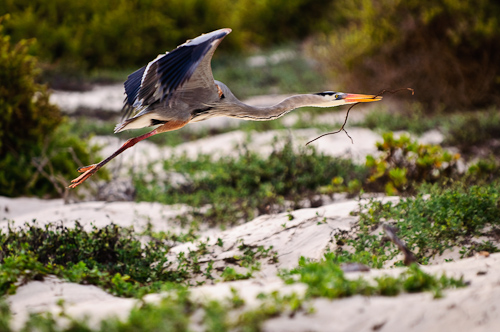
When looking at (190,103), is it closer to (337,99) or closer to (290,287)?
(337,99)

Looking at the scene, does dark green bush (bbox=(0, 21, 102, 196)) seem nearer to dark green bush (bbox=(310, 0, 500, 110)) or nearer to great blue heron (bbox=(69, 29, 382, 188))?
great blue heron (bbox=(69, 29, 382, 188))

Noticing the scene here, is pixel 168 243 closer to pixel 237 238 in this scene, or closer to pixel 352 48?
pixel 237 238

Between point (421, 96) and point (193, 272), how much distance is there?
7871 millimetres

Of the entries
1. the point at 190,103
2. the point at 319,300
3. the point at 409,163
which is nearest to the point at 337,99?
the point at 190,103

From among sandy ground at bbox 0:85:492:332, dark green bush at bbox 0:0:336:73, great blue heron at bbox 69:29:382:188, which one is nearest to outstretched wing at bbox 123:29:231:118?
great blue heron at bbox 69:29:382:188

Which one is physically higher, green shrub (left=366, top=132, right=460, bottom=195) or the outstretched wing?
the outstretched wing

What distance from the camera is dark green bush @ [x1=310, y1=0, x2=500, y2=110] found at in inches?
387

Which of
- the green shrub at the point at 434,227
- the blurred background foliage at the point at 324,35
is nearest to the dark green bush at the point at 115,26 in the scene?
the blurred background foliage at the point at 324,35

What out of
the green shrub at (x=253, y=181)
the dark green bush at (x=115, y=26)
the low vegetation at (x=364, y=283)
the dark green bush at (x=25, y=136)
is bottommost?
the green shrub at (x=253, y=181)

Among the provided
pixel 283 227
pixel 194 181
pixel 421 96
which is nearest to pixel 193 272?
pixel 283 227

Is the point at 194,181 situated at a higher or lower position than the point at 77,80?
lower

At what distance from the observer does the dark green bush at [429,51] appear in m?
9.83

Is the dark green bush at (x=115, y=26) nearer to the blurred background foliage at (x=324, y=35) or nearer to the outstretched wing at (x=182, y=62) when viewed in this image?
the blurred background foliage at (x=324, y=35)

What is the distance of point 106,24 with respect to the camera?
14.8m
